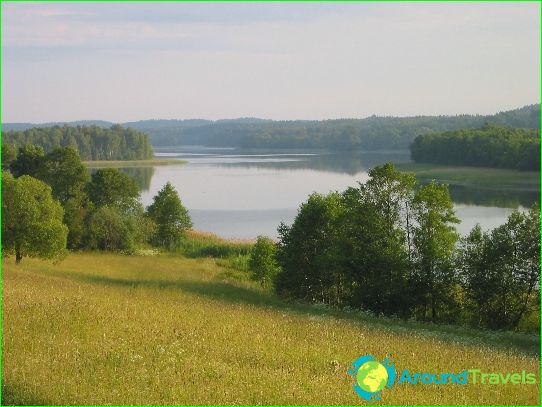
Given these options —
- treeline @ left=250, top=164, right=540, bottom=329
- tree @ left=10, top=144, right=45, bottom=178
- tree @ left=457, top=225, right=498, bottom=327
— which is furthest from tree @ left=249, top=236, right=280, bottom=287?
tree @ left=10, top=144, right=45, bottom=178

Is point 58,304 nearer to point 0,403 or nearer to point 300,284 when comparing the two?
point 0,403

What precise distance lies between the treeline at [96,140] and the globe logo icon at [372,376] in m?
136

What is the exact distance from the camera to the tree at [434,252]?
72.5 feet

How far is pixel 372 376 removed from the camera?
381 inches

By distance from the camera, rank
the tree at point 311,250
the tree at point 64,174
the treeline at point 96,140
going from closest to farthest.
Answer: the tree at point 311,250 < the tree at point 64,174 < the treeline at point 96,140

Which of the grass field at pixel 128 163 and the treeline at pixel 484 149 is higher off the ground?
the treeline at pixel 484 149

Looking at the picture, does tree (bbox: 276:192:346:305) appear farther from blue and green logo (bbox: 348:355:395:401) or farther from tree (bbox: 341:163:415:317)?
blue and green logo (bbox: 348:355:395:401)

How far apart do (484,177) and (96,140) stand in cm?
9726

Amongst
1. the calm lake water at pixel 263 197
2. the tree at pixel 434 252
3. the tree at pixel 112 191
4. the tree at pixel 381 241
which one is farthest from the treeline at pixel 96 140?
the tree at pixel 434 252

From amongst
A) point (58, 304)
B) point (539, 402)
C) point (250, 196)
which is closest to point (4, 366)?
point (58, 304)

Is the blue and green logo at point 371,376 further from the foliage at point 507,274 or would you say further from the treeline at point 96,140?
the treeline at point 96,140

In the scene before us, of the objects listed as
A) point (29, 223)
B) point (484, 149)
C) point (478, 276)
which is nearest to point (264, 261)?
point (29, 223)

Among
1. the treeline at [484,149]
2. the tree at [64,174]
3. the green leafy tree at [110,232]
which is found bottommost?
the green leafy tree at [110,232]

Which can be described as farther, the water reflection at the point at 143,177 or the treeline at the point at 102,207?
the water reflection at the point at 143,177
